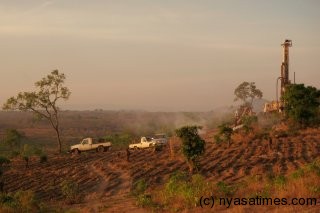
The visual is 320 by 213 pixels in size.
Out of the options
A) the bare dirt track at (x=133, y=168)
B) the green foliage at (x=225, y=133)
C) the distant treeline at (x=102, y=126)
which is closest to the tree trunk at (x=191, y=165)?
the bare dirt track at (x=133, y=168)

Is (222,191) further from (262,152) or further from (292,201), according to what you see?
(262,152)

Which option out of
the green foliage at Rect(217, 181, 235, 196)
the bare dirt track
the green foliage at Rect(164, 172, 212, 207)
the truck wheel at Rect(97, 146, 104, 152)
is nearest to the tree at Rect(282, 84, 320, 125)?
the bare dirt track

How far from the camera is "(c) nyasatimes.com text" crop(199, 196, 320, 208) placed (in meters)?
12.9

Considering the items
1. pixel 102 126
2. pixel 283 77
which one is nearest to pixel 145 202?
pixel 283 77

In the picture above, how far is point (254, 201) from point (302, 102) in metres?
27.6

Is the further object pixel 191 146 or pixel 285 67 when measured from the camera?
pixel 285 67

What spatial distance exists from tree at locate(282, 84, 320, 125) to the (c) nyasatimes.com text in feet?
88.0

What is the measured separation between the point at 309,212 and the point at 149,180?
508 inches

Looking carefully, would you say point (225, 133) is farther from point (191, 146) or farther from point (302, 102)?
point (191, 146)

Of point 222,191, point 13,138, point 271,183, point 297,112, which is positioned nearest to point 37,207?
point 222,191

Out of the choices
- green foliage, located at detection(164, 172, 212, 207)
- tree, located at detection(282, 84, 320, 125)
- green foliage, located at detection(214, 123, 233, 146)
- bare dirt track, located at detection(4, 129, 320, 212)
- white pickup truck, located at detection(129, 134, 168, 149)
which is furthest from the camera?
white pickup truck, located at detection(129, 134, 168, 149)

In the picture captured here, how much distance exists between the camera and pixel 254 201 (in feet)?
44.3

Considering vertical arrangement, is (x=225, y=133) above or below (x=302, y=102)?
below

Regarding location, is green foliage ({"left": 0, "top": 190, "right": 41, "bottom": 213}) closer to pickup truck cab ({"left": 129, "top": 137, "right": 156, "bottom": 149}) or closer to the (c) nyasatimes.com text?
the (c) nyasatimes.com text
